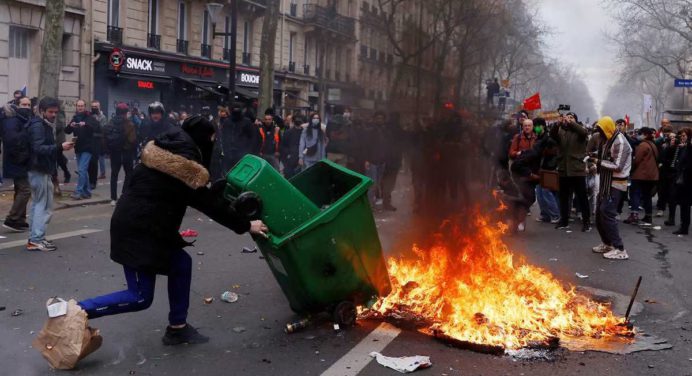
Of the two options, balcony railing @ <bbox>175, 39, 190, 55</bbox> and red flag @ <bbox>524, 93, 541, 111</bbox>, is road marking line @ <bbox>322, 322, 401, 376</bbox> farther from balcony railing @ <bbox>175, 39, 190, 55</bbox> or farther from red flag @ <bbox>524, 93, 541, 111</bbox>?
balcony railing @ <bbox>175, 39, 190, 55</bbox>

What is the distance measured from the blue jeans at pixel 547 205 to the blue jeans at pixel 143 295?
7873 millimetres

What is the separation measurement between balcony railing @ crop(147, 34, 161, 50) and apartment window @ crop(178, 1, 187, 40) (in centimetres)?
143

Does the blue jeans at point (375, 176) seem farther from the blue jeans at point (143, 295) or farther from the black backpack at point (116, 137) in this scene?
the blue jeans at point (143, 295)

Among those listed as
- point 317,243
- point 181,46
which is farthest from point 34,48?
point 317,243

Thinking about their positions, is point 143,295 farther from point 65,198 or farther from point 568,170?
point 65,198

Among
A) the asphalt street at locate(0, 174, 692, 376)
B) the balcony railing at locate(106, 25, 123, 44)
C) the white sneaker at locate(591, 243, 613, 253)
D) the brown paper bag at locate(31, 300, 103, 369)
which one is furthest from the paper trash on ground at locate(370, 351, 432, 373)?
the balcony railing at locate(106, 25, 123, 44)

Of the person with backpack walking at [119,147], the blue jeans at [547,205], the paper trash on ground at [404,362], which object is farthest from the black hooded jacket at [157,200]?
the blue jeans at [547,205]

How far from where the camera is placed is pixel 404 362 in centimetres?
412

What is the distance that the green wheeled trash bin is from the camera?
422 centimetres

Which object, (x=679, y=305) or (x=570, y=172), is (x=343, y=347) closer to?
(x=679, y=305)

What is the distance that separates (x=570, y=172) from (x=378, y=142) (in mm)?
3019

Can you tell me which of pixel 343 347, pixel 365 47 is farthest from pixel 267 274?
pixel 365 47

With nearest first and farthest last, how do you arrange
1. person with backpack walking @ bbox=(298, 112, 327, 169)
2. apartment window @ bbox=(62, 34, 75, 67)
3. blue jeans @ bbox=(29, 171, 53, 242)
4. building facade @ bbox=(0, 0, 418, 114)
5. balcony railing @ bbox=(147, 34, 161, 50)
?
blue jeans @ bbox=(29, 171, 53, 242), person with backpack walking @ bbox=(298, 112, 327, 169), building facade @ bbox=(0, 0, 418, 114), apartment window @ bbox=(62, 34, 75, 67), balcony railing @ bbox=(147, 34, 161, 50)

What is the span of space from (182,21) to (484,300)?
23.7 meters
